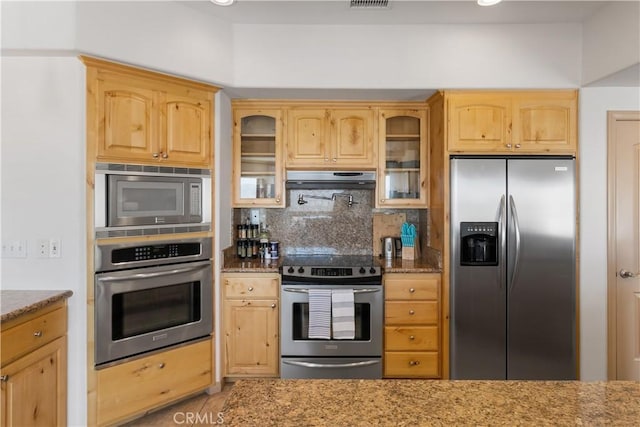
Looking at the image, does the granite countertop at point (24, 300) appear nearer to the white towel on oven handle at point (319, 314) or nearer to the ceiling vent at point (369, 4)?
the white towel on oven handle at point (319, 314)

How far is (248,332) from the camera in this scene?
9.50 ft

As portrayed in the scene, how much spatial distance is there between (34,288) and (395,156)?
9.01 ft

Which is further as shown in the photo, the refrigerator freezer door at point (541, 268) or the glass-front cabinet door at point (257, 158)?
the glass-front cabinet door at point (257, 158)

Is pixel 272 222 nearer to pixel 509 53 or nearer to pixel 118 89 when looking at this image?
pixel 118 89

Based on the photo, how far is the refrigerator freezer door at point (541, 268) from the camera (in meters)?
2.72

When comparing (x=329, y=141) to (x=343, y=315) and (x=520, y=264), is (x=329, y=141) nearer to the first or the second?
(x=343, y=315)

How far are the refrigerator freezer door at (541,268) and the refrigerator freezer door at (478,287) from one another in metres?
0.07

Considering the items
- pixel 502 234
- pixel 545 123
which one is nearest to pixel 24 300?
pixel 502 234

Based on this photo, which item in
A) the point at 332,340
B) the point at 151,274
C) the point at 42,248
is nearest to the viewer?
the point at 42,248

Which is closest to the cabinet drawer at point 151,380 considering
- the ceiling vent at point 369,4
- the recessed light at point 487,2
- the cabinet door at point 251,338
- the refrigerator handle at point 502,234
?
the cabinet door at point 251,338

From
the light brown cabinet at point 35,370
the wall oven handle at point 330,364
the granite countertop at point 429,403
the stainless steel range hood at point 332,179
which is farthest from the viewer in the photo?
the stainless steel range hood at point 332,179

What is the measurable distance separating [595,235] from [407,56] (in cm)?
195

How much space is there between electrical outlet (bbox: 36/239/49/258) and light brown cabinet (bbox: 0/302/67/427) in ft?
1.03

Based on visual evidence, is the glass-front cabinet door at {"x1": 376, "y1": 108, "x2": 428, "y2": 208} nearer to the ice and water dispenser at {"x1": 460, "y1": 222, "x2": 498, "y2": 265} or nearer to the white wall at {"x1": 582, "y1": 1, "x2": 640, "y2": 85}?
the ice and water dispenser at {"x1": 460, "y1": 222, "x2": 498, "y2": 265}
